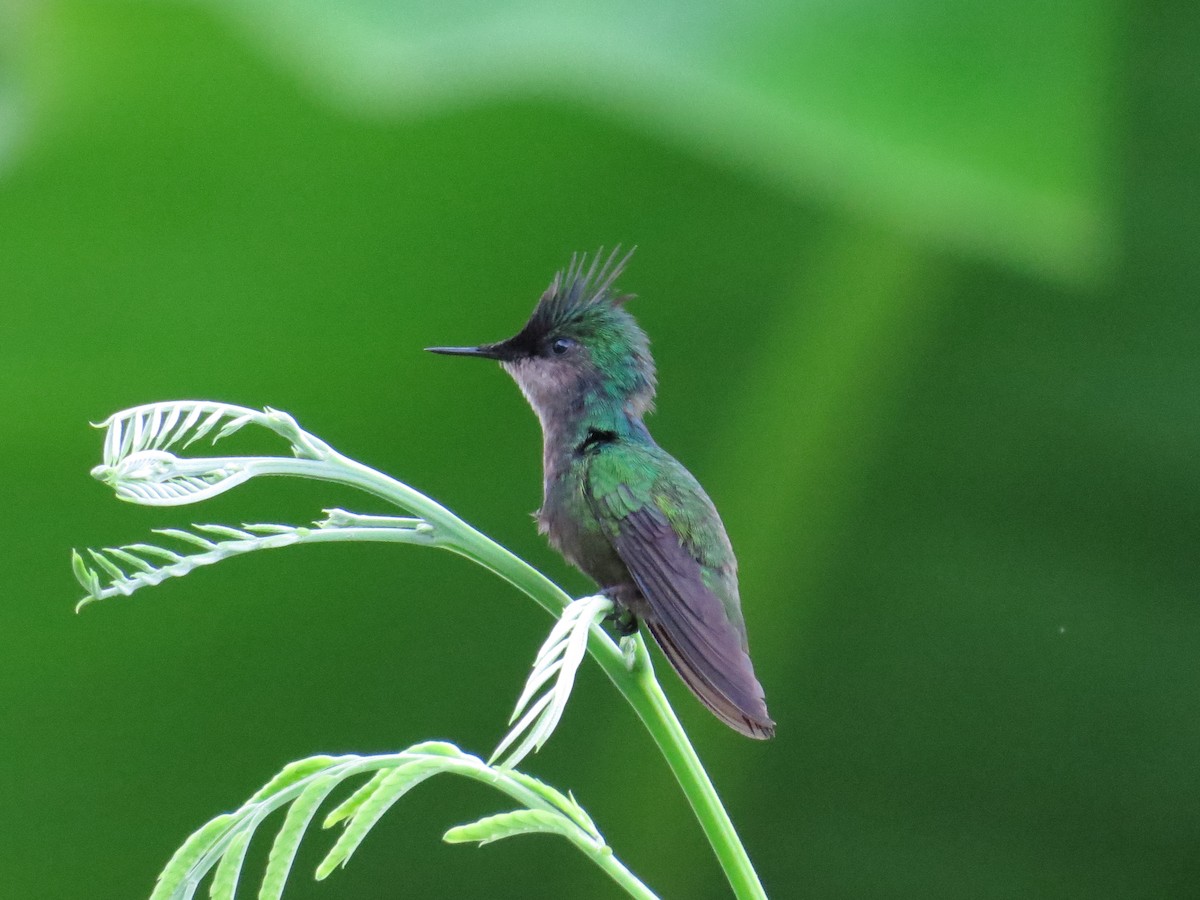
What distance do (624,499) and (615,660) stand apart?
35cm

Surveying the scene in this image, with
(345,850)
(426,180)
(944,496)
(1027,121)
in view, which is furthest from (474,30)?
(944,496)

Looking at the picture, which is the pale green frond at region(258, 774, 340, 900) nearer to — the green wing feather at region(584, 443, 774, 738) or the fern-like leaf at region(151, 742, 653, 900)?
the fern-like leaf at region(151, 742, 653, 900)

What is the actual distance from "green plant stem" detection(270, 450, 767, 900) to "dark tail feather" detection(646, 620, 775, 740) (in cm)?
7

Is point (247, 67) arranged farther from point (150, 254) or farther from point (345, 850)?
point (345, 850)

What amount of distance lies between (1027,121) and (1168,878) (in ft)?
3.63

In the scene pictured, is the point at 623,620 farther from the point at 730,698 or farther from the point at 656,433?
the point at 656,433

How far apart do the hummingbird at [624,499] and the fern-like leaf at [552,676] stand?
0.40 ft

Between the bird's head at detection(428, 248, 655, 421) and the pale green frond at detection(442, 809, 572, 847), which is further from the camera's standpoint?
the bird's head at detection(428, 248, 655, 421)

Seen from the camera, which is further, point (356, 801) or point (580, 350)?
point (580, 350)

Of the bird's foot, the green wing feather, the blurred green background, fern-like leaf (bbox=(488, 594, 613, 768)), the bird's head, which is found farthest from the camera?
the blurred green background

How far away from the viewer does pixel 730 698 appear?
762mm

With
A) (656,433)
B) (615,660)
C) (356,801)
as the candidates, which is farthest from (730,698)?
(656,433)

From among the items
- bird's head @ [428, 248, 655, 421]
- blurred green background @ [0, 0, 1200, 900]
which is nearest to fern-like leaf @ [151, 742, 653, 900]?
bird's head @ [428, 248, 655, 421]

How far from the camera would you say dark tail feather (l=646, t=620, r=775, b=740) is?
75 cm
